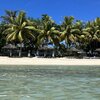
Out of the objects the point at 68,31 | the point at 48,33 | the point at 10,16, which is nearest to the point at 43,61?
the point at 48,33

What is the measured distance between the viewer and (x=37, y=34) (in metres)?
61.2

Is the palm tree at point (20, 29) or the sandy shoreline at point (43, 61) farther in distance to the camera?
the palm tree at point (20, 29)

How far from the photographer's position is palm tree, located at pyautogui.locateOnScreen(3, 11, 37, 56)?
189 feet

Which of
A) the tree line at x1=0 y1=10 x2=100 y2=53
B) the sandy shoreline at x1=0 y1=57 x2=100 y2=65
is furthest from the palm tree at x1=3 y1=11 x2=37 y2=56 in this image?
the sandy shoreline at x1=0 y1=57 x2=100 y2=65

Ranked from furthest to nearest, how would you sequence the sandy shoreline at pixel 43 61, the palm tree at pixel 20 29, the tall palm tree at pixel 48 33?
the tall palm tree at pixel 48 33, the palm tree at pixel 20 29, the sandy shoreline at pixel 43 61

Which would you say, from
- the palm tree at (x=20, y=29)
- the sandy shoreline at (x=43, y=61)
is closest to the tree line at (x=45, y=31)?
the palm tree at (x=20, y=29)

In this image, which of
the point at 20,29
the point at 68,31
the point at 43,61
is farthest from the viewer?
the point at 68,31

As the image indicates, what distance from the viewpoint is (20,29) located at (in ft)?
191

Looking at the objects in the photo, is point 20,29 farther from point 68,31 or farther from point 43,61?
point 43,61

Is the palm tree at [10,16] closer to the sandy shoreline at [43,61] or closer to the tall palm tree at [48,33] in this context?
the tall palm tree at [48,33]

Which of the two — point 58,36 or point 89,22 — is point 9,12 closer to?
point 58,36

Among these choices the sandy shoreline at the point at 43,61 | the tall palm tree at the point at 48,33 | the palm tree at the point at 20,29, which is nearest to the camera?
the sandy shoreline at the point at 43,61

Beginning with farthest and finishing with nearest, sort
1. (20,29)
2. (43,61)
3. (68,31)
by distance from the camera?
(68,31) < (20,29) < (43,61)

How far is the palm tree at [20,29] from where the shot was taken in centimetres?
5769
